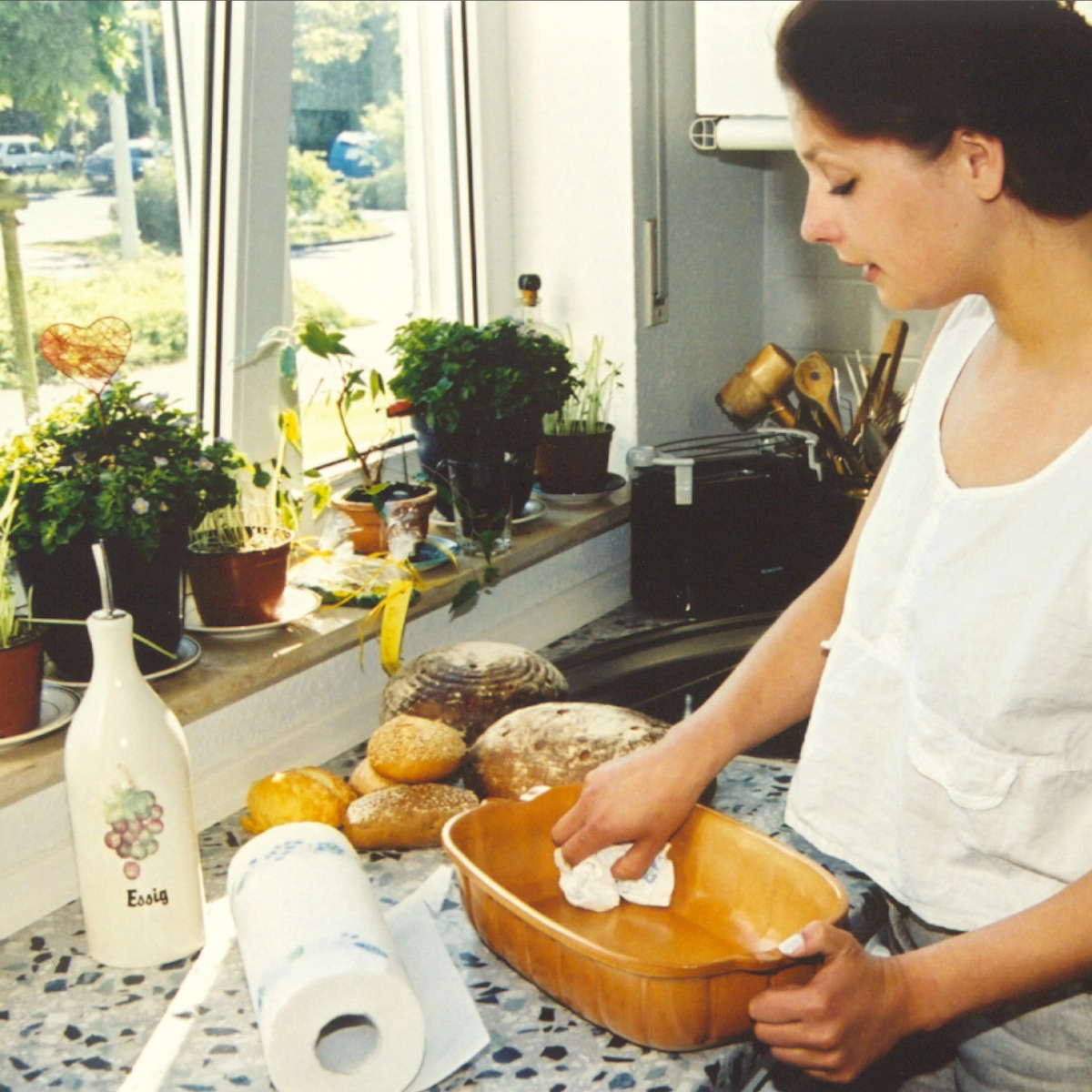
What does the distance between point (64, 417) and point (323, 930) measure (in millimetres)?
596

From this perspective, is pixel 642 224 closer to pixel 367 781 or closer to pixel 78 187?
pixel 78 187

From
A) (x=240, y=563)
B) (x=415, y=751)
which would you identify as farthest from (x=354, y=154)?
(x=415, y=751)

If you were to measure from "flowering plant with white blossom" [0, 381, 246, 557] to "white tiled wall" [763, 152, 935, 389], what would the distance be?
1.23 meters

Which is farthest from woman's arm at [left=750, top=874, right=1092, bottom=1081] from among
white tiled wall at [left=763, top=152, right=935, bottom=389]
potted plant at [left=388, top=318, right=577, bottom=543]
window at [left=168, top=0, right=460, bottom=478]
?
white tiled wall at [left=763, top=152, right=935, bottom=389]

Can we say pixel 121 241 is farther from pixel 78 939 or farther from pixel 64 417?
pixel 78 939

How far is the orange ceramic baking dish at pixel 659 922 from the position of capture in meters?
0.91

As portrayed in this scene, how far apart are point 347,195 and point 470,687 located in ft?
2.54

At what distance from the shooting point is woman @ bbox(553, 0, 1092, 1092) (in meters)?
0.87

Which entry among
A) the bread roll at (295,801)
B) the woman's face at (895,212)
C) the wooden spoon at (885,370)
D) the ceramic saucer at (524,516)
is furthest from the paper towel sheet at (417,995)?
the wooden spoon at (885,370)

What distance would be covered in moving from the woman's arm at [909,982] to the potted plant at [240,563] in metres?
0.75

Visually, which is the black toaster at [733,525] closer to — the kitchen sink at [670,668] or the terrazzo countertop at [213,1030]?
the kitchen sink at [670,668]

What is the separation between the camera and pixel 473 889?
3.39 feet

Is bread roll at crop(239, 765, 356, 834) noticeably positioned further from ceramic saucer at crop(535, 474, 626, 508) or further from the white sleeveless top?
ceramic saucer at crop(535, 474, 626, 508)

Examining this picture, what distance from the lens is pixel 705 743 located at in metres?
1.16
